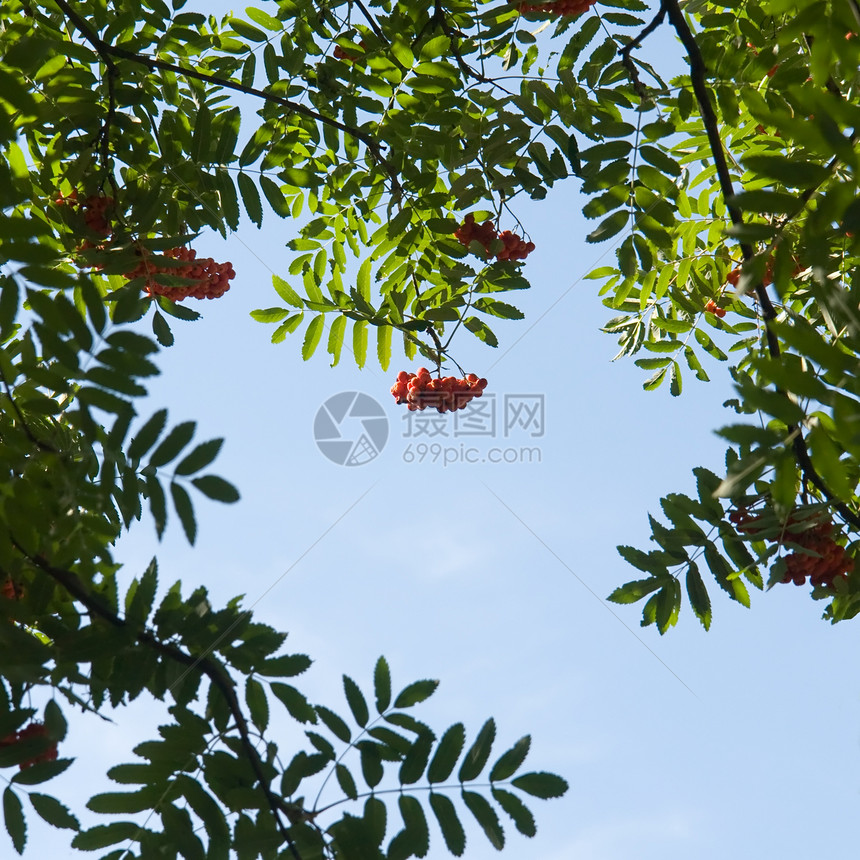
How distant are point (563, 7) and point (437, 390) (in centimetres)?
153

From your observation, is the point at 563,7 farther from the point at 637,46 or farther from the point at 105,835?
the point at 105,835

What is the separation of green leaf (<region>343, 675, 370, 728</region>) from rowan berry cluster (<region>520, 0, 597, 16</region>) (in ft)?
7.36

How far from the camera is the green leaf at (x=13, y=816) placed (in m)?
1.75

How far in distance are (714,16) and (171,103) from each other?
6.20ft

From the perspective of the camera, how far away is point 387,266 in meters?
3.53

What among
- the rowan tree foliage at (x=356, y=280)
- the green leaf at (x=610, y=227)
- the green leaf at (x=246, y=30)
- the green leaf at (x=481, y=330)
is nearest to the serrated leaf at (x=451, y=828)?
the rowan tree foliage at (x=356, y=280)

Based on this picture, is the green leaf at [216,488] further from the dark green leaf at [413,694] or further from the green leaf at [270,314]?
the green leaf at [270,314]

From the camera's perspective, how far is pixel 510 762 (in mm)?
1862

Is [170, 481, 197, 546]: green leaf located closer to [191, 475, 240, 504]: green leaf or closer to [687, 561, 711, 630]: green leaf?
[191, 475, 240, 504]: green leaf

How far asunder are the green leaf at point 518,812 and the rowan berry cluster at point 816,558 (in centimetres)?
110

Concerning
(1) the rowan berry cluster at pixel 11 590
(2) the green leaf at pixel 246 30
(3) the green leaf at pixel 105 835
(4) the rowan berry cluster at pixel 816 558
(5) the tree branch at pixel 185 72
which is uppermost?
(2) the green leaf at pixel 246 30

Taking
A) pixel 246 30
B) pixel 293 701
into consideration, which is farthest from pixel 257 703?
pixel 246 30

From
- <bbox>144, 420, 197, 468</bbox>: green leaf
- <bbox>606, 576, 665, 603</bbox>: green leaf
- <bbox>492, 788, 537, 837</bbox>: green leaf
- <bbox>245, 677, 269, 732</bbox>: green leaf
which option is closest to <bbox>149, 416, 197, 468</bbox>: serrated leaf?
<bbox>144, 420, 197, 468</bbox>: green leaf

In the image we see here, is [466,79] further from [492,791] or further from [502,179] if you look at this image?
[492,791]
